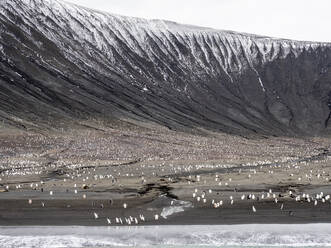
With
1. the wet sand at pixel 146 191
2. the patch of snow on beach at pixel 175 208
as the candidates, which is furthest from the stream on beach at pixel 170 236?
the patch of snow on beach at pixel 175 208

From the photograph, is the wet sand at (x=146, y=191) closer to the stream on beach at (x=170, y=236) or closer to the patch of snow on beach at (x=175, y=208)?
the patch of snow on beach at (x=175, y=208)

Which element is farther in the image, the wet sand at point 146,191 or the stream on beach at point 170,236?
the wet sand at point 146,191

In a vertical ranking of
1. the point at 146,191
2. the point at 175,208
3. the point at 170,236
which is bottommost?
the point at 170,236

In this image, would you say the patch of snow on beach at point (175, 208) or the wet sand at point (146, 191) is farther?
the patch of snow on beach at point (175, 208)

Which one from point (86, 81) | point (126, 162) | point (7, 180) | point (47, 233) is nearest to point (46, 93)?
point (86, 81)

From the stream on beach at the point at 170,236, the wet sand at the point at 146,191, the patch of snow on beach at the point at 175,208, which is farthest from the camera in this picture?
the patch of snow on beach at the point at 175,208

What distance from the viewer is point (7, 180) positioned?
2402 inches

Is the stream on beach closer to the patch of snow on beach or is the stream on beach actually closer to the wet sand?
the wet sand

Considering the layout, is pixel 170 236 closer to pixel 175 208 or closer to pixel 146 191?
pixel 175 208

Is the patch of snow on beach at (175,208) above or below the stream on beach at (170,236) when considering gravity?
above

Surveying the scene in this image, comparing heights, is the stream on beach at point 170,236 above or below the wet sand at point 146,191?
below

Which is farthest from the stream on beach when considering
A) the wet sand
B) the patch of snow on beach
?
the patch of snow on beach

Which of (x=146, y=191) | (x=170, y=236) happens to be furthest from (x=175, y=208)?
(x=146, y=191)

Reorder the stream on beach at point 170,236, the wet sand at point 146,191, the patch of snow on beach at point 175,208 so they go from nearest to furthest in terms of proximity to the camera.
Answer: the stream on beach at point 170,236
the wet sand at point 146,191
the patch of snow on beach at point 175,208
